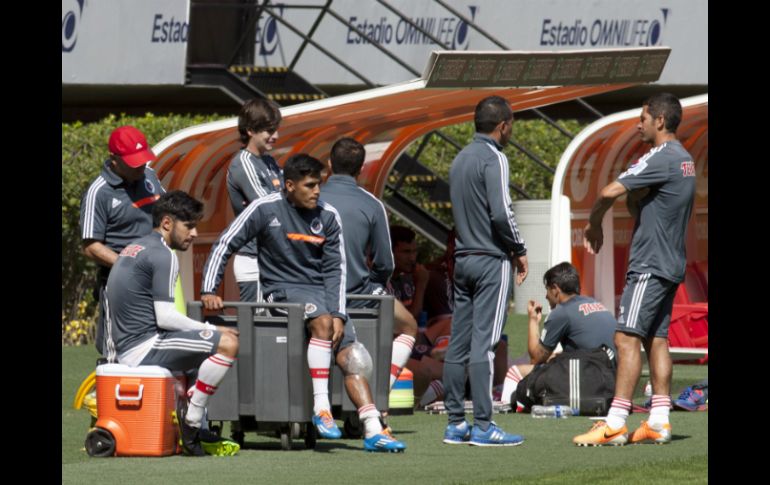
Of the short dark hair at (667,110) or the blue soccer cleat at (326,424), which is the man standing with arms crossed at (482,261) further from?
the short dark hair at (667,110)

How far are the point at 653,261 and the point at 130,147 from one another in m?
2.97

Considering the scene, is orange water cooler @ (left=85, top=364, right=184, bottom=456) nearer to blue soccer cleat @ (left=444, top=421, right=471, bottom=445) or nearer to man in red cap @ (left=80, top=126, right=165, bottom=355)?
man in red cap @ (left=80, top=126, right=165, bottom=355)

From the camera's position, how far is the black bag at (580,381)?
10.5 metres

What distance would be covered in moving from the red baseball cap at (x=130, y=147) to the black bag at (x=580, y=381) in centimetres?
341

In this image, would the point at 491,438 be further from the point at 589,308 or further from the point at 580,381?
the point at 589,308

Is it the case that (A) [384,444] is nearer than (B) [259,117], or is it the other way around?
(A) [384,444]

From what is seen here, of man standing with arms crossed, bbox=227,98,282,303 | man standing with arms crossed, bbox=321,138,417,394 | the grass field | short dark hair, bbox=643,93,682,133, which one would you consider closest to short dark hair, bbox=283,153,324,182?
man standing with arms crossed, bbox=227,98,282,303

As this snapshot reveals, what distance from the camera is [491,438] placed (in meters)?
8.70

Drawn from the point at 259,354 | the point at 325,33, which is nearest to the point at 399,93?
the point at 259,354

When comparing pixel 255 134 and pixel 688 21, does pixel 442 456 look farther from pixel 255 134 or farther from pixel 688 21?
pixel 688 21

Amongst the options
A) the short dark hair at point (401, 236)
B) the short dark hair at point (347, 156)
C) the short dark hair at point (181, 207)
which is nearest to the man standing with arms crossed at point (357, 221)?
the short dark hair at point (347, 156)

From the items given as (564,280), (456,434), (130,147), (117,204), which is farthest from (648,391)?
(130,147)

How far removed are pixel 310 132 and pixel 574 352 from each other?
2887mm

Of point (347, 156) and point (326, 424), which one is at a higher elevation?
point (347, 156)
